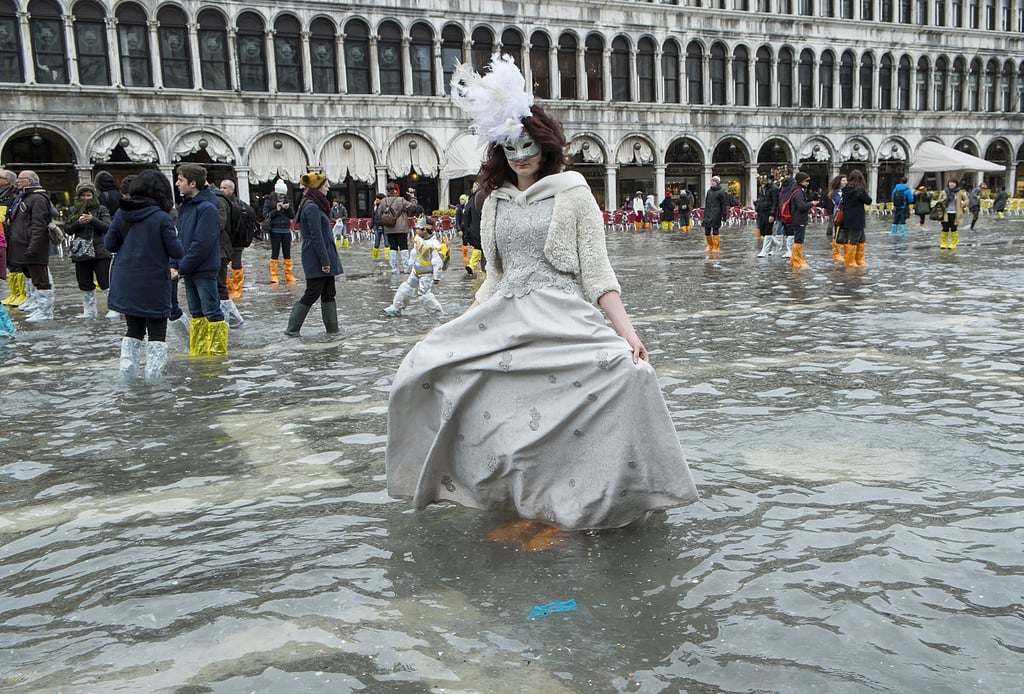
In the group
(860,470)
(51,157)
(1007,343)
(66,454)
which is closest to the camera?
(860,470)

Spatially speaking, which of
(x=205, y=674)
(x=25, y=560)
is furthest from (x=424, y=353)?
(x=25, y=560)

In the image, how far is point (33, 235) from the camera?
10312mm

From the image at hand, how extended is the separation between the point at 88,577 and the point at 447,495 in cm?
145

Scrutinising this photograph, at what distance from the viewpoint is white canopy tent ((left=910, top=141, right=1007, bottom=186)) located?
Answer: 1610 inches

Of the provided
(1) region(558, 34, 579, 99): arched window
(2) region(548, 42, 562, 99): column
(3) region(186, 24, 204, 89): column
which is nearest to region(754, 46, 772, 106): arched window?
(1) region(558, 34, 579, 99): arched window

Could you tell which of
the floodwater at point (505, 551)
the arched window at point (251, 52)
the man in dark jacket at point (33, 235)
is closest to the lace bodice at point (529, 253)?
the floodwater at point (505, 551)

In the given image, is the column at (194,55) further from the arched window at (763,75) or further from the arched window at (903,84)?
the arched window at (903,84)

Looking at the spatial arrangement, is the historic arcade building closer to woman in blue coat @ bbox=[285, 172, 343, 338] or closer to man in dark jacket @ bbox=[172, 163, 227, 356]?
woman in blue coat @ bbox=[285, 172, 343, 338]

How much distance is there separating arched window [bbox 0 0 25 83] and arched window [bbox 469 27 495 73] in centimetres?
1642

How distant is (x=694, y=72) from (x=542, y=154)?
4067 cm

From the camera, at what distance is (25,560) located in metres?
3.72

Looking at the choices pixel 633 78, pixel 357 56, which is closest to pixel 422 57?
pixel 357 56

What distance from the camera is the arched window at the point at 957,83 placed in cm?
4803

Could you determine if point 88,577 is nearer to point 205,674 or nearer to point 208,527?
point 208,527
